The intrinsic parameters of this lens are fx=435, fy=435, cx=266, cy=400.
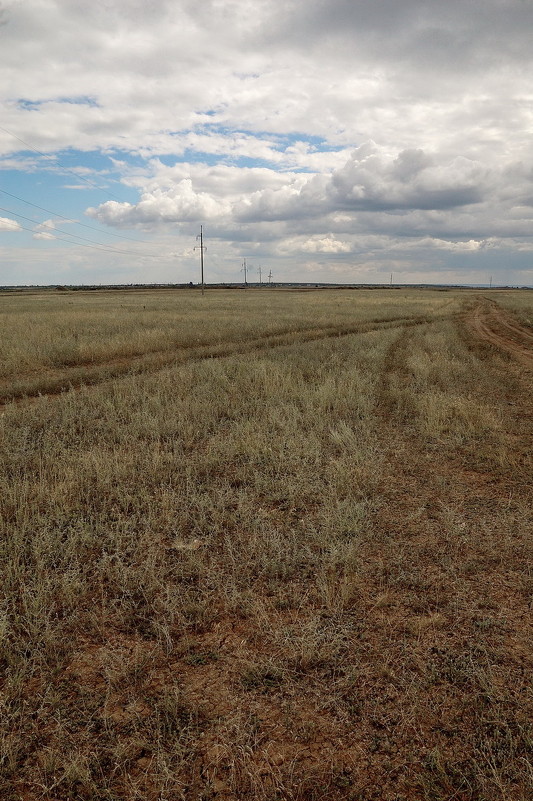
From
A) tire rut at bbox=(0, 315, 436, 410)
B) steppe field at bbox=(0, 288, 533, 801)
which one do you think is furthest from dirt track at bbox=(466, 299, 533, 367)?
steppe field at bbox=(0, 288, 533, 801)

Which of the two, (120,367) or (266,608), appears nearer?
(266,608)

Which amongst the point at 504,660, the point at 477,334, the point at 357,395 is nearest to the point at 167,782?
the point at 504,660

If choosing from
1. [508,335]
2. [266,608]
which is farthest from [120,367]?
[508,335]

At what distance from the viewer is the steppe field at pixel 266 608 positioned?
7.63 feet

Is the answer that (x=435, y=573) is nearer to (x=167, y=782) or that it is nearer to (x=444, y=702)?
(x=444, y=702)

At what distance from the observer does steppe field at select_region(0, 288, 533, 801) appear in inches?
91.5

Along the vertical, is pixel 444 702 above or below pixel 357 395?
below

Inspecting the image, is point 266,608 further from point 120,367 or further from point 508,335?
point 508,335

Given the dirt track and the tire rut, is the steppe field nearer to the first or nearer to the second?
the tire rut

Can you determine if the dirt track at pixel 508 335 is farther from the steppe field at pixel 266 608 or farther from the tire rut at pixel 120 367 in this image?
the steppe field at pixel 266 608

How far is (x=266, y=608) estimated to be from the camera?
3.49m

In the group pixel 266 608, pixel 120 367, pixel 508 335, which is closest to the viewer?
pixel 266 608

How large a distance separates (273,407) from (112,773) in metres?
7.05

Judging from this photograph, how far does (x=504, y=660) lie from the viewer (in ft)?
9.64
